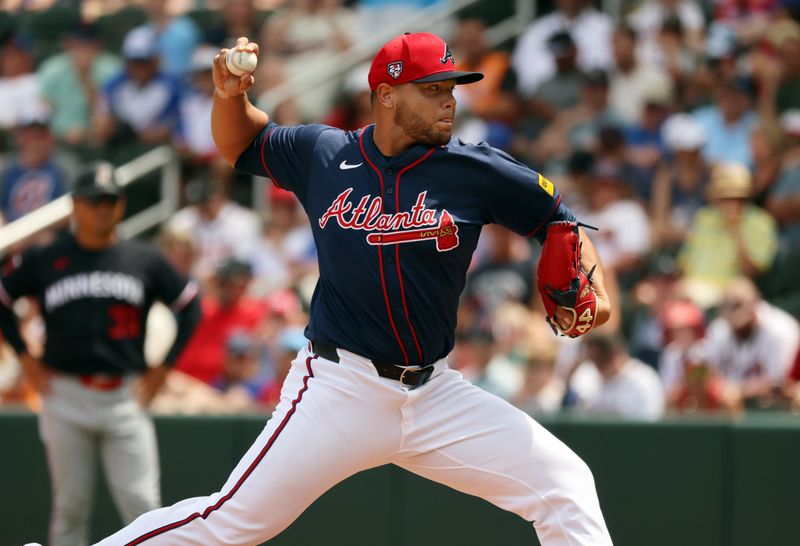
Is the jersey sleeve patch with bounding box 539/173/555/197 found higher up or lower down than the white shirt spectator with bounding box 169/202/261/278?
higher up

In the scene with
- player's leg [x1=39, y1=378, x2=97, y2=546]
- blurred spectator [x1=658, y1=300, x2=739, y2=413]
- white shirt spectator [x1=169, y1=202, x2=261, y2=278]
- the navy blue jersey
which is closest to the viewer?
the navy blue jersey

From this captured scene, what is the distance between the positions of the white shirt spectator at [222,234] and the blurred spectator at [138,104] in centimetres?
122

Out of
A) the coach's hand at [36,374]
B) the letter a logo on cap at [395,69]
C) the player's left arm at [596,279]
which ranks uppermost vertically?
the letter a logo on cap at [395,69]

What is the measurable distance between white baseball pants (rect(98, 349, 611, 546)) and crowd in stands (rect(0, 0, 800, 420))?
2841mm

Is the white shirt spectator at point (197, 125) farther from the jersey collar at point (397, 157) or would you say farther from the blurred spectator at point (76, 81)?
the jersey collar at point (397, 157)

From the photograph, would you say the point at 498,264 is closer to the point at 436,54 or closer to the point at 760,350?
the point at 760,350

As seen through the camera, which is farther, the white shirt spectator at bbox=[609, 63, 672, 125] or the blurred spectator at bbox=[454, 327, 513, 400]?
the white shirt spectator at bbox=[609, 63, 672, 125]

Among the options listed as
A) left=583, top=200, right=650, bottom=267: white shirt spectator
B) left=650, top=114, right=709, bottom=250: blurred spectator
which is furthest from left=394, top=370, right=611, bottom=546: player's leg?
left=650, top=114, right=709, bottom=250: blurred spectator

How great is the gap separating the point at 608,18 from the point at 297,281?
3746 mm

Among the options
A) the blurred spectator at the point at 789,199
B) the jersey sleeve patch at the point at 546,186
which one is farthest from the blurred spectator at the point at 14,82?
the jersey sleeve patch at the point at 546,186

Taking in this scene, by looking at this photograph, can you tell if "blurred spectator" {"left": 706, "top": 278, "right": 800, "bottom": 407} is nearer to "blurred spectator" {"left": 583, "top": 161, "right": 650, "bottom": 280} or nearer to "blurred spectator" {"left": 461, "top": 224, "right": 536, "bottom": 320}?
"blurred spectator" {"left": 583, "top": 161, "right": 650, "bottom": 280}

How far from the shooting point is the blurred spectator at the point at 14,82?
39.6 ft

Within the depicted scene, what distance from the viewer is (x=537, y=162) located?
10016 mm

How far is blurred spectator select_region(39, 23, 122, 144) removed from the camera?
11780mm
